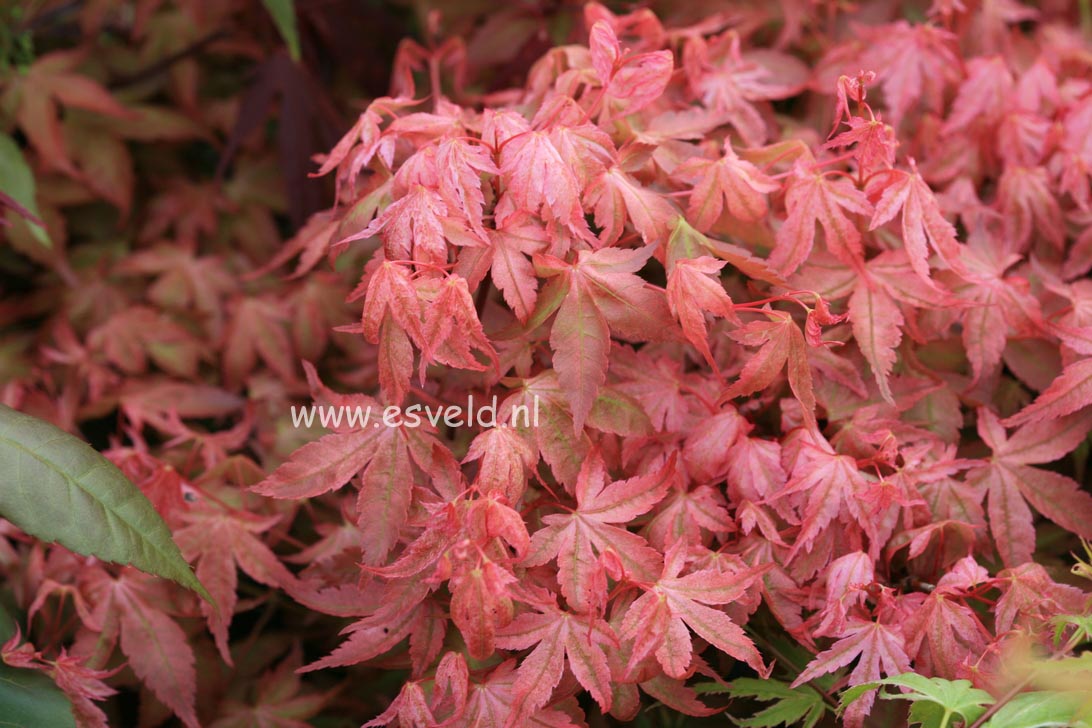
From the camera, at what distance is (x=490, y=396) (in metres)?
0.79

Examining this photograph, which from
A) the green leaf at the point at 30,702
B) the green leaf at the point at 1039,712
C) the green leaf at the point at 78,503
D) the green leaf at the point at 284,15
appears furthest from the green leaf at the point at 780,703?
the green leaf at the point at 284,15

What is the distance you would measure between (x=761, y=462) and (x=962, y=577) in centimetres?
17

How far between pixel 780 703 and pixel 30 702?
0.59 metres

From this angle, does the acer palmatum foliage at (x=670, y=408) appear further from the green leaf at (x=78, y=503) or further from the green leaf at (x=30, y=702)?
the green leaf at (x=30, y=702)

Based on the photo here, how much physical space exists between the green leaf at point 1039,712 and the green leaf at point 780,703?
5.8 inches

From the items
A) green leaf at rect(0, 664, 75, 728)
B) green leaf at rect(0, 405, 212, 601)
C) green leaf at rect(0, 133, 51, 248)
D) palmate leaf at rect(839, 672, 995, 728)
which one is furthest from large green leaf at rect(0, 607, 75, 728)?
palmate leaf at rect(839, 672, 995, 728)

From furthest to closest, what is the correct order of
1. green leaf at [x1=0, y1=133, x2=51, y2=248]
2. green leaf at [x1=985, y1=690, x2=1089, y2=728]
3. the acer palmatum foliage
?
green leaf at [x1=0, y1=133, x2=51, y2=248], the acer palmatum foliage, green leaf at [x1=985, y1=690, x2=1089, y2=728]

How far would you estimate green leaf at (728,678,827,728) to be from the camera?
0.71m

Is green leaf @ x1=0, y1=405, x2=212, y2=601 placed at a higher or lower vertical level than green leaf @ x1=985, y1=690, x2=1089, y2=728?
higher

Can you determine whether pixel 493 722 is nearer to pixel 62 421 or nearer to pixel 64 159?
pixel 62 421

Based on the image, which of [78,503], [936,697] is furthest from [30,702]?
[936,697]

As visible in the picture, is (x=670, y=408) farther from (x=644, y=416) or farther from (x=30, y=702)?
(x=30, y=702)

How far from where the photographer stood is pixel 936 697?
0.60 metres

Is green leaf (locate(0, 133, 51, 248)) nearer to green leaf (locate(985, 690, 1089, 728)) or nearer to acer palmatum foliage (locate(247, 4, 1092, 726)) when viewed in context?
acer palmatum foliage (locate(247, 4, 1092, 726))
